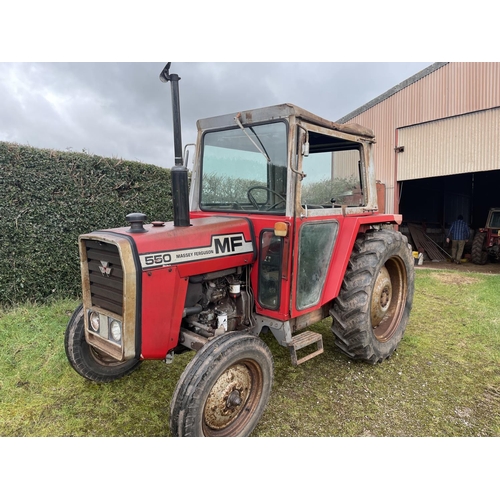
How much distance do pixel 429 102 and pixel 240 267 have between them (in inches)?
341

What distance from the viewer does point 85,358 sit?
2.88 meters

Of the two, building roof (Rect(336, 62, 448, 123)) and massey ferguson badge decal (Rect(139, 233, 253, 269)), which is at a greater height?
building roof (Rect(336, 62, 448, 123))

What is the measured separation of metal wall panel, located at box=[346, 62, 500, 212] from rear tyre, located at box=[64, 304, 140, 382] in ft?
30.3

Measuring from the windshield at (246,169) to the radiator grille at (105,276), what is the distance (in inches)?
43.0

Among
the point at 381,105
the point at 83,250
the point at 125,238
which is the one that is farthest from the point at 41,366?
the point at 381,105

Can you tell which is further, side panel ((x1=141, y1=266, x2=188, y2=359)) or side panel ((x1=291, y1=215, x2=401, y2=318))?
side panel ((x1=291, y1=215, x2=401, y2=318))

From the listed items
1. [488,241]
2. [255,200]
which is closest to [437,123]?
[488,241]

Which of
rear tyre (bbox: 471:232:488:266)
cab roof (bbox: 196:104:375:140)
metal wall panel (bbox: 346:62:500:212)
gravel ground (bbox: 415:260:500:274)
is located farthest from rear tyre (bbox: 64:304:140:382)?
rear tyre (bbox: 471:232:488:266)

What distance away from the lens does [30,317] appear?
4.57m

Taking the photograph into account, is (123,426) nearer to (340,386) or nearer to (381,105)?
(340,386)

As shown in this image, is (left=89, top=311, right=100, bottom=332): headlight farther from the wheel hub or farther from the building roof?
the building roof

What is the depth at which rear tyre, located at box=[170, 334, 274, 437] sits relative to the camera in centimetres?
207

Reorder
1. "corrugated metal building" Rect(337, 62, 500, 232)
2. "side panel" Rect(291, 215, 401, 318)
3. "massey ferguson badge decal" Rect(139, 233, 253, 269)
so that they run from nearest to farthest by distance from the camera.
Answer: "massey ferguson badge decal" Rect(139, 233, 253, 269) < "side panel" Rect(291, 215, 401, 318) < "corrugated metal building" Rect(337, 62, 500, 232)

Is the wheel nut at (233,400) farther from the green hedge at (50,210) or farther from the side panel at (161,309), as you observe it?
the green hedge at (50,210)
